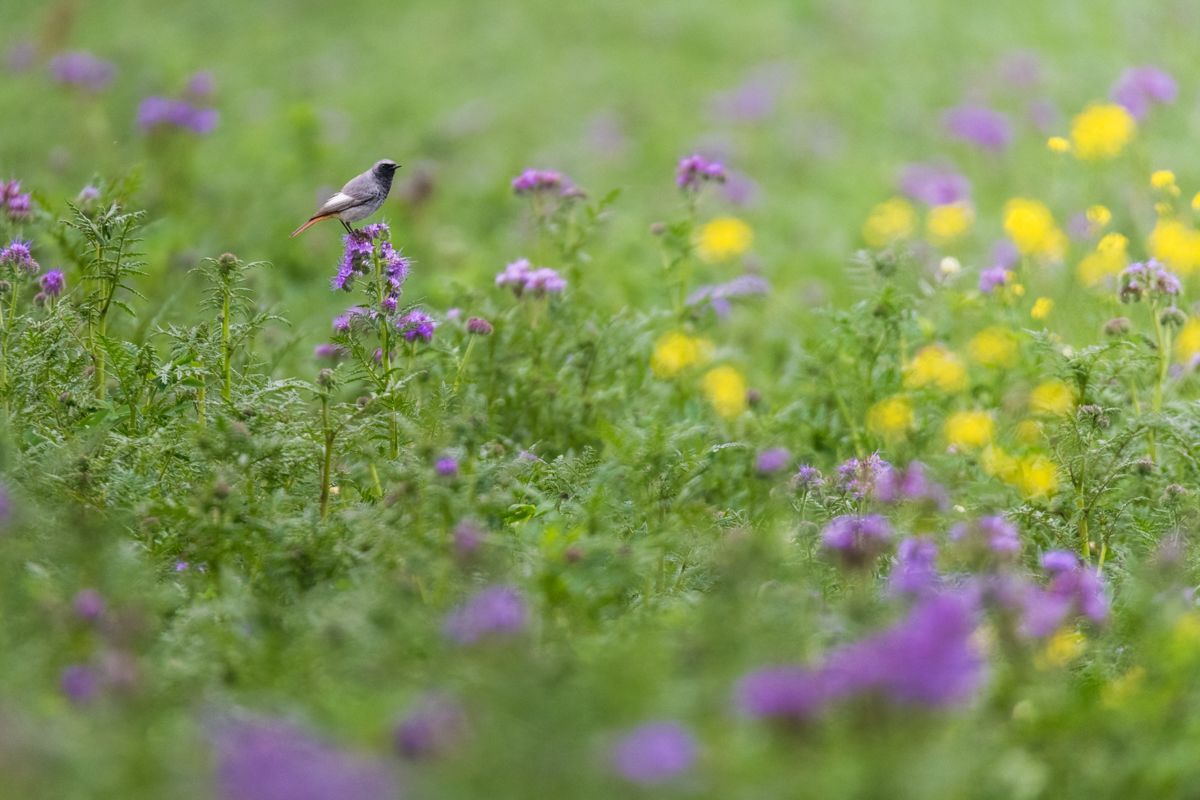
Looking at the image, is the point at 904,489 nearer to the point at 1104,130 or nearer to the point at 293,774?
the point at 293,774

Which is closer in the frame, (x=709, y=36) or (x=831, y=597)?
(x=831, y=597)

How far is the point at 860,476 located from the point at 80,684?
1559mm

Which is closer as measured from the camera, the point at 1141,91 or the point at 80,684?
the point at 80,684

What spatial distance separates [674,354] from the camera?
11.1 feet

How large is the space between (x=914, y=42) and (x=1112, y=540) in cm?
732

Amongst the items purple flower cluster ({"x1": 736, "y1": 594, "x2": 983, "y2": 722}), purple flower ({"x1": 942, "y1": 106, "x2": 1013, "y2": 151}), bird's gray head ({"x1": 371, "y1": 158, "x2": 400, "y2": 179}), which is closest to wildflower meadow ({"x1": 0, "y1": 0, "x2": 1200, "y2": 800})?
purple flower cluster ({"x1": 736, "y1": 594, "x2": 983, "y2": 722})

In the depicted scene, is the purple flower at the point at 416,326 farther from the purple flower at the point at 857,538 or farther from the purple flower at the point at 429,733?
the purple flower at the point at 429,733

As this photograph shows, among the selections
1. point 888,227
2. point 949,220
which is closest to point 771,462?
point 949,220

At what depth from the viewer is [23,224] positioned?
3.10 metres

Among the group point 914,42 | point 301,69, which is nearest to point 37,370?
point 301,69

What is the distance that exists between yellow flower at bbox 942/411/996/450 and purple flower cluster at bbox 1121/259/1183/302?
41cm

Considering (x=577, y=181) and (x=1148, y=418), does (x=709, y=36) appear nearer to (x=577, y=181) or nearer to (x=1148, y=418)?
(x=577, y=181)

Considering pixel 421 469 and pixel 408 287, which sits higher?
pixel 408 287

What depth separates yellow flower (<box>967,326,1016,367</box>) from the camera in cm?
328
